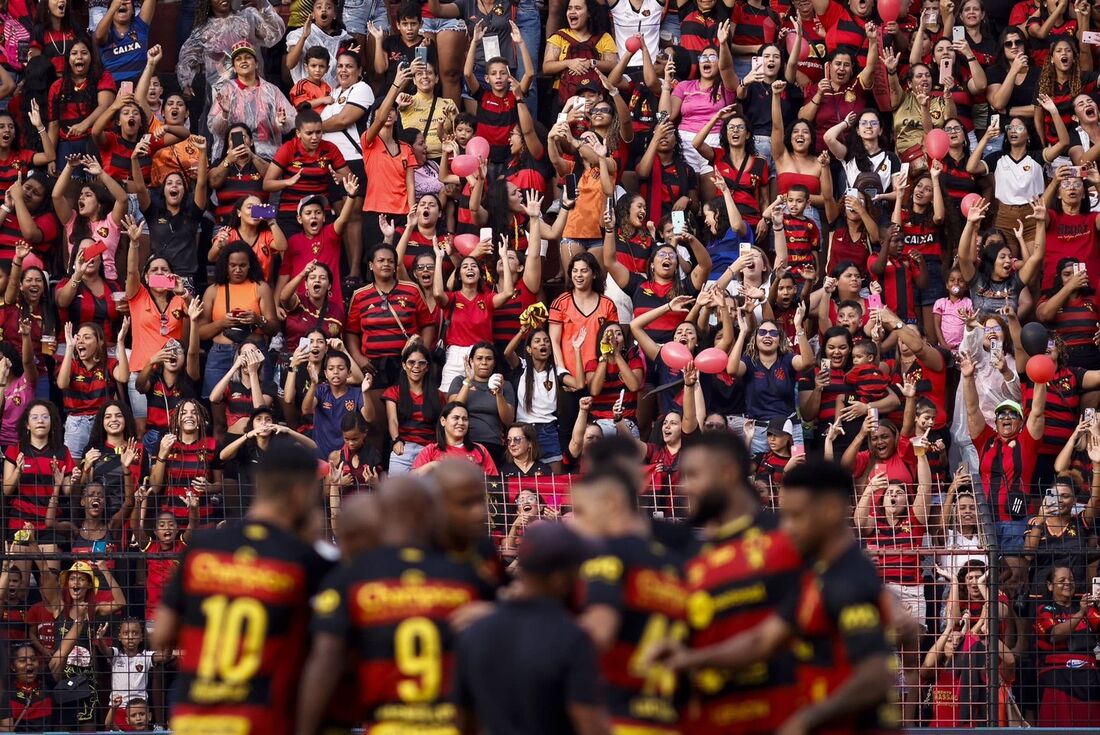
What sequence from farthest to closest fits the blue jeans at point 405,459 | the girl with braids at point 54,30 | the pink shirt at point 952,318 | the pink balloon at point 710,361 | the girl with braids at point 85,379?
the girl with braids at point 54,30 < the pink shirt at point 952,318 < the girl with braids at point 85,379 < the pink balloon at point 710,361 < the blue jeans at point 405,459

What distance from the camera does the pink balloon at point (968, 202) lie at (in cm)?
1794

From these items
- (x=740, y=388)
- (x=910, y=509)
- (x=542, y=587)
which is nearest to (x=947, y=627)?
(x=910, y=509)

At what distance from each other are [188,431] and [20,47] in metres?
6.02

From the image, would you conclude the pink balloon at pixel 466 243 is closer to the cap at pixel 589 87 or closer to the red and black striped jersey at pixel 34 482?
the cap at pixel 589 87

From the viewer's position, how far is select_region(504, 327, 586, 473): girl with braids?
16172 millimetres

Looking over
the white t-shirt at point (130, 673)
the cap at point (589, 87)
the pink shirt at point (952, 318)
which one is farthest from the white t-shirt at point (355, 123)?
the white t-shirt at point (130, 673)

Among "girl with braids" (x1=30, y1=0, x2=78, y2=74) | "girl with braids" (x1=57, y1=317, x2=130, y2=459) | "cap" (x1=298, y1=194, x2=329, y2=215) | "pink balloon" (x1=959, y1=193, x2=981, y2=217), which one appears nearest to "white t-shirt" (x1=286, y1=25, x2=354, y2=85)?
"cap" (x1=298, y1=194, x2=329, y2=215)

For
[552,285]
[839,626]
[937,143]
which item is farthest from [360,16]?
[839,626]

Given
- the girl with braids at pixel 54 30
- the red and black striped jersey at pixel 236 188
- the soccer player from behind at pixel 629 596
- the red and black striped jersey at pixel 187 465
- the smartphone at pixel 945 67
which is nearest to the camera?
the soccer player from behind at pixel 629 596

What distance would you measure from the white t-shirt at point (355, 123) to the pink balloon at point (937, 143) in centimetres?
547

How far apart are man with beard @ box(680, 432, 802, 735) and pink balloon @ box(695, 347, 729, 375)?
8167 mm

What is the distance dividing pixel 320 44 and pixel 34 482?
6.87 metres

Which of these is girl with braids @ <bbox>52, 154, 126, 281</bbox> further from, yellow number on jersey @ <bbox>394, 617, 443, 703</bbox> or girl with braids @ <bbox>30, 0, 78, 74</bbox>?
yellow number on jersey @ <bbox>394, 617, 443, 703</bbox>

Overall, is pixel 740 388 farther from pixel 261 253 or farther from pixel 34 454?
pixel 34 454
